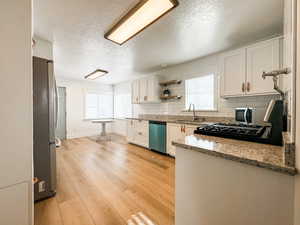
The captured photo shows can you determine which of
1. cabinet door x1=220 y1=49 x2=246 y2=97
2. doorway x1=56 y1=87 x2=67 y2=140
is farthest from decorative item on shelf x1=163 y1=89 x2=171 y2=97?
doorway x1=56 y1=87 x2=67 y2=140

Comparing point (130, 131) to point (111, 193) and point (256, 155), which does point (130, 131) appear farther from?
point (256, 155)

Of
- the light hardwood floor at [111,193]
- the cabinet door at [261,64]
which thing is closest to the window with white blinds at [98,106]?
the light hardwood floor at [111,193]

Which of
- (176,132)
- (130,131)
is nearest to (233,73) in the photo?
(176,132)

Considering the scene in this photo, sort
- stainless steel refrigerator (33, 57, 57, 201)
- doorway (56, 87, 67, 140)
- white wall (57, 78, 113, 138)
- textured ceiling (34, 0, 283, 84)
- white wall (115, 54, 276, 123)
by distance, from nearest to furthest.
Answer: textured ceiling (34, 0, 283, 84)
stainless steel refrigerator (33, 57, 57, 201)
white wall (115, 54, 276, 123)
doorway (56, 87, 67, 140)
white wall (57, 78, 113, 138)

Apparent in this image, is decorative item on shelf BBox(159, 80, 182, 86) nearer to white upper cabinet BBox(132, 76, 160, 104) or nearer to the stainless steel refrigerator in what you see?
white upper cabinet BBox(132, 76, 160, 104)

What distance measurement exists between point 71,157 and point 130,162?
1588 millimetres

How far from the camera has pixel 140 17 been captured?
1782 millimetres

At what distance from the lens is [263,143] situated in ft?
3.23

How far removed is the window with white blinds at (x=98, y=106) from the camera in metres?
6.47

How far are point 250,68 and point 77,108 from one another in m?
6.11

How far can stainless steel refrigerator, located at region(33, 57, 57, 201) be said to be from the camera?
5.98 ft

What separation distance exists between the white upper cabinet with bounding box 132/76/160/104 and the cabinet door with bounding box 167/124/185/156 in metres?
1.27

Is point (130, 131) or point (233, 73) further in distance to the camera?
point (130, 131)

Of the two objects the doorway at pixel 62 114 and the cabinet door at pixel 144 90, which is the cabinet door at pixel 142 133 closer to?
the cabinet door at pixel 144 90
